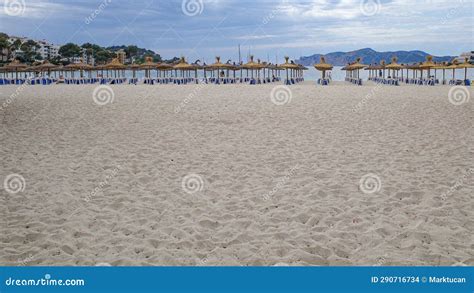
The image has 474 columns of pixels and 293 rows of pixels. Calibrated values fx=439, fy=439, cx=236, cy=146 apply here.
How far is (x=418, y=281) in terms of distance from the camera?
3336 millimetres

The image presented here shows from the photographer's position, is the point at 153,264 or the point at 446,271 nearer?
the point at 446,271

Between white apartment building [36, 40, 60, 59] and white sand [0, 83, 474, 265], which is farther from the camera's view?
white apartment building [36, 40, 60, 59]

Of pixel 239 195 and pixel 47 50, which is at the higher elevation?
pixel 47 50

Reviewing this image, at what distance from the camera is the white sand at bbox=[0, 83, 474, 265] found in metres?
3.90

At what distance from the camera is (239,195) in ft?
17.9

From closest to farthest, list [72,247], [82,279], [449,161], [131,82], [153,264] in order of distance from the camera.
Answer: [82,279]
[153,264]
[72,247]
[449,161]
[131,82]

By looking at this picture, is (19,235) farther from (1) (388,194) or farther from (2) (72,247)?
(1) (388,194)

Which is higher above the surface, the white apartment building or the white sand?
the white apartment building

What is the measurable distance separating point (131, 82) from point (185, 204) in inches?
1290

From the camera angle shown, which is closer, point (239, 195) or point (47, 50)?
point (239, 195)

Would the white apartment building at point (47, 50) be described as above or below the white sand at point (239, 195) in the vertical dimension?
above

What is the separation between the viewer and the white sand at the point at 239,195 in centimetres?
390

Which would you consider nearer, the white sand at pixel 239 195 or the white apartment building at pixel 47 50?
the white sand at pixel 239 195

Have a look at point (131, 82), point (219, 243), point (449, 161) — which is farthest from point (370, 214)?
point (131, 82)
